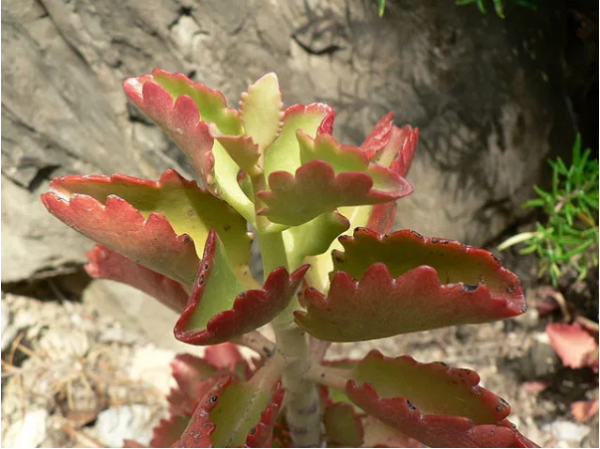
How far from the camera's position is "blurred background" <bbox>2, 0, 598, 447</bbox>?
0.91 meters

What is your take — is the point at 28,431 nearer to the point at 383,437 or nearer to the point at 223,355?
the point at 223,355

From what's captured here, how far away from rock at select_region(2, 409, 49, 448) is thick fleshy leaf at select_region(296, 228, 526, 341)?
0.70m

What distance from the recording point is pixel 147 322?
1.27m

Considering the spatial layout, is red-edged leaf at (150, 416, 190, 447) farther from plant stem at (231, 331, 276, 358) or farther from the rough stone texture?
the rough stone texture

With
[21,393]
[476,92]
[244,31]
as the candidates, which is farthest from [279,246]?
[21,393]

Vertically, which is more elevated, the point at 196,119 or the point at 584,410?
the point at 196,119

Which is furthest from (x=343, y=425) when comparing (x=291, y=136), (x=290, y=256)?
(x=291, y=136)

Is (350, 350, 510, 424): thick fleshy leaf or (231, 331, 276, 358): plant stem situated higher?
(350, 350, 510, 424): thick fleshy leaf

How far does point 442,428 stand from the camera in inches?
21.1

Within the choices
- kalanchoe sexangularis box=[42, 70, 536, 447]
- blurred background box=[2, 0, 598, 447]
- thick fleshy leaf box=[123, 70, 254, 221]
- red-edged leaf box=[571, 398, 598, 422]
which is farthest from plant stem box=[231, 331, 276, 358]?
red-edged leaf box=[571, 398, 598, 422]

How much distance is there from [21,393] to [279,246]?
30.3 inches

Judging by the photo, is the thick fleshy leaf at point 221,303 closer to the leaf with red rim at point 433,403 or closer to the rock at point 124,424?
the leaf with red rim at point 433,403

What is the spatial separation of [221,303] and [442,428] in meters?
0.23

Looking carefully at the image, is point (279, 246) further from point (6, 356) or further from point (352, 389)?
point (6, 356)
